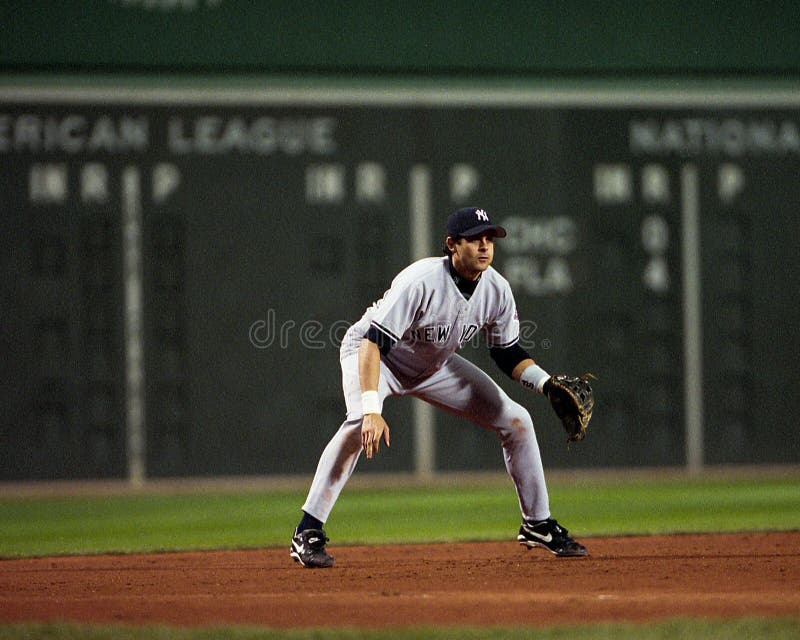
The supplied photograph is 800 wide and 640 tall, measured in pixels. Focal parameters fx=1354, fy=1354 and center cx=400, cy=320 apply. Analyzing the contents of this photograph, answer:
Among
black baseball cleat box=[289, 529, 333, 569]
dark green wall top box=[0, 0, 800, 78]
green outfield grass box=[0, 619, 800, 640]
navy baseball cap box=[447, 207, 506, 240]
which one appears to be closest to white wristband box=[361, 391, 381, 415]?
black baseball cleat box=[289, 529, 333, 569]

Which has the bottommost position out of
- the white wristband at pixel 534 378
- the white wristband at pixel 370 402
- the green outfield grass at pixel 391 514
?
the green outfield grass at pixel 391 514

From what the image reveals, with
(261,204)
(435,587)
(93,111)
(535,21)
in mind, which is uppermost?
(535,21)

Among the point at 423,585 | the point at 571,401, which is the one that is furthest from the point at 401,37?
the point at 423,585

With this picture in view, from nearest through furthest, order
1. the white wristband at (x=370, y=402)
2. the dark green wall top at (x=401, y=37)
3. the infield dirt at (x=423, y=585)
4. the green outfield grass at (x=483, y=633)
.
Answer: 1. the green outfield grass at (x=483, y=633)
2. the infield dirt at (x=423, y=585)
3. the white wristband at (x=370, y=402)
4. the dark green wall top at (x=401, y=37)

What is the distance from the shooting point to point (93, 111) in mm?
9906

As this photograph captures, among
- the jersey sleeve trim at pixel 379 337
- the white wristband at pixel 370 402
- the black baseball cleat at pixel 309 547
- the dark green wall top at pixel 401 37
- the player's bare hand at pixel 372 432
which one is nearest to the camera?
the player's bare hand at pixel 372 432

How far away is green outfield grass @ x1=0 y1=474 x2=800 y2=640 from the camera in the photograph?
24.3 feet

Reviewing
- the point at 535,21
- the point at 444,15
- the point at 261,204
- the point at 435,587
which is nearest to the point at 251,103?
the point at 261,204

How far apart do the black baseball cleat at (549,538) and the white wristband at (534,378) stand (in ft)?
1.91

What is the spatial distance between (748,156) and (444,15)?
259 centimetres

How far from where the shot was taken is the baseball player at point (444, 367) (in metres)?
5.46

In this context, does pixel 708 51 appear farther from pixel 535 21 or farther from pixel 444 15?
pixel 444 15

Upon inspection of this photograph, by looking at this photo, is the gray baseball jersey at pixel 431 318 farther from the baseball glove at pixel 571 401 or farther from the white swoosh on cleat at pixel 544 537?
the white swoosh on cleat at pixel 544 537

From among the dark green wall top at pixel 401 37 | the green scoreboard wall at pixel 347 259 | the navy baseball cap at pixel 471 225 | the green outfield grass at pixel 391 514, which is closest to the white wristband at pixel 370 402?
the navy baseball cap at pixel 471 225
